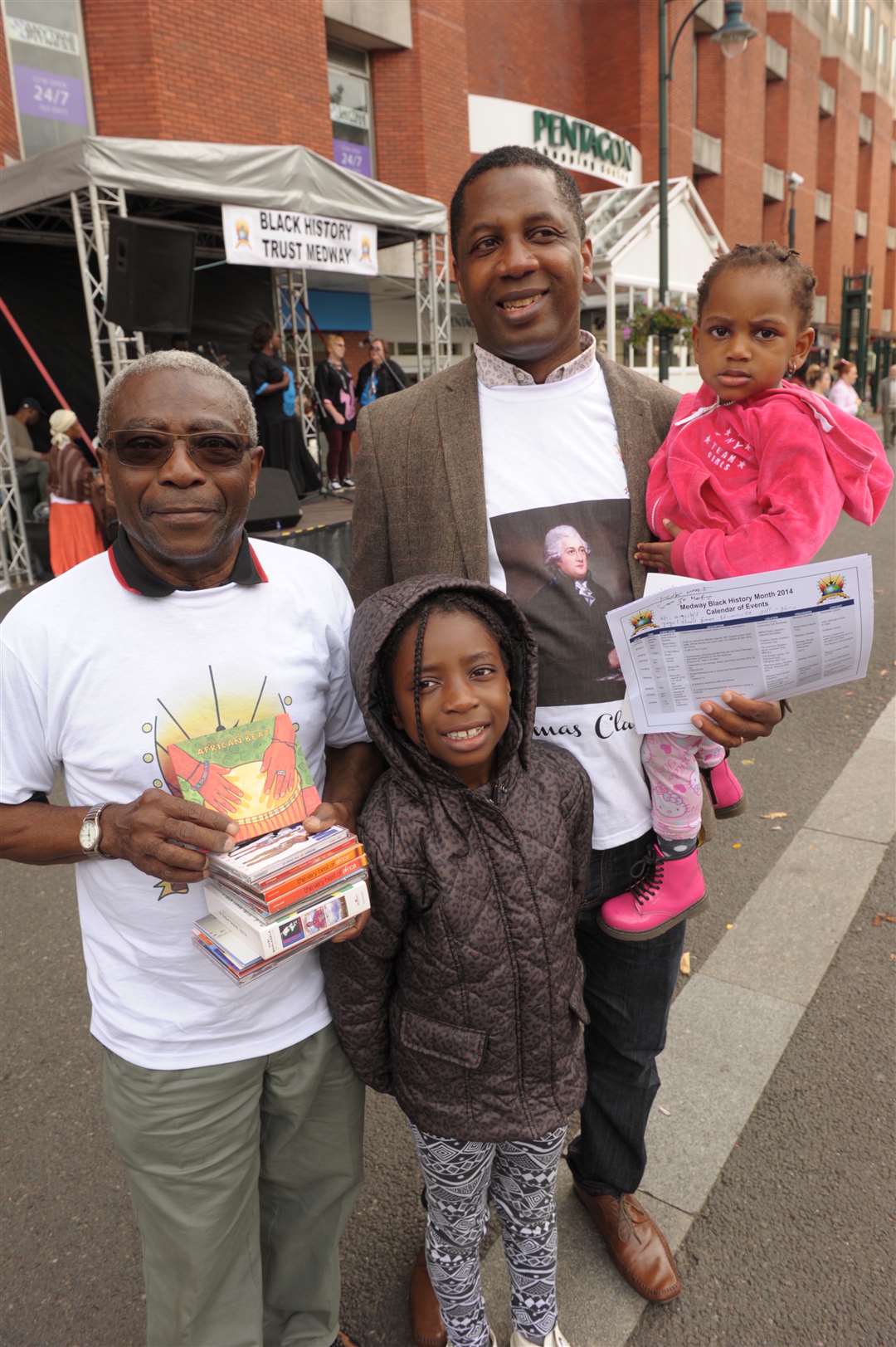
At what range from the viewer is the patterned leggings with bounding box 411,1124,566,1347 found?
5.94 ft

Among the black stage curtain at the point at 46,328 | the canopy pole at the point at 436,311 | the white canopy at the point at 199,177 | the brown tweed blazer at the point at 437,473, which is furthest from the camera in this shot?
the canopy pole at the point at 436,311

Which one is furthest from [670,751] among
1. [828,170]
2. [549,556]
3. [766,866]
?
[828,170]

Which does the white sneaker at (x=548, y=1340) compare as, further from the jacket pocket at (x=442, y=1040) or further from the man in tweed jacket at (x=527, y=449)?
the jacket pocket at (x=442, y=1040)

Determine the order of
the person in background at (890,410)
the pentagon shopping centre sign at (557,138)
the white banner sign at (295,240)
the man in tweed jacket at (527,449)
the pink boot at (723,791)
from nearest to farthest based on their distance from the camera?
the man in tweed jacket at (527,449) → the pink boot at (723,791) → the white banner sign at (295,240) → the person in background at (890,410) → the pentagon shopping centre sign at (557,138)

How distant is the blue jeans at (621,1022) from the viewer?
2.06 meters

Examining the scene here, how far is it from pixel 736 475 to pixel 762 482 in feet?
0.21

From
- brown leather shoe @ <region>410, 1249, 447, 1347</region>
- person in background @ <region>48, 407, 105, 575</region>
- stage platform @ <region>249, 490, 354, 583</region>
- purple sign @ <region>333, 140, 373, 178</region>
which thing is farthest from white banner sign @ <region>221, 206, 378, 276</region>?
brown leather shoe @ <region>410, 1249, 447, 1347</region>

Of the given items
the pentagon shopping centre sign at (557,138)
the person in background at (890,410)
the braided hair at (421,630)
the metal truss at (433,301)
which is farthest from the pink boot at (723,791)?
the person in background at (890,410)

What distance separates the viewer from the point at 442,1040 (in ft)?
5.59

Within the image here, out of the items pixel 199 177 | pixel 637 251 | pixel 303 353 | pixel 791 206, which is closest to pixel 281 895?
pixel 199 177

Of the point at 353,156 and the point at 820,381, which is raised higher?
the point at 353,156

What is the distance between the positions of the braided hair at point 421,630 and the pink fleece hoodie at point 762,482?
0.40m

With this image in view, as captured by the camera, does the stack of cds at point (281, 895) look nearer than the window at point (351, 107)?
Yes

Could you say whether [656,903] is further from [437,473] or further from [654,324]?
[654,324]
